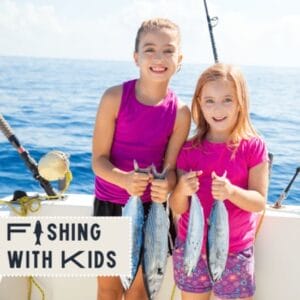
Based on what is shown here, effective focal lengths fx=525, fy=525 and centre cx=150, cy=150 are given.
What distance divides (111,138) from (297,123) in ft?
41.7

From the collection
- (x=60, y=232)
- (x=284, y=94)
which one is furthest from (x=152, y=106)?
(x=284, y=94)

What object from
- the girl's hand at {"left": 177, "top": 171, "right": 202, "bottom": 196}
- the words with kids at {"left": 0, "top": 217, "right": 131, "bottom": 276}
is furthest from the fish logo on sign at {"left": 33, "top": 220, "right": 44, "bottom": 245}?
the girl's hand at {"left": 177, "top": 171, "right": 202, "bottom": 196}

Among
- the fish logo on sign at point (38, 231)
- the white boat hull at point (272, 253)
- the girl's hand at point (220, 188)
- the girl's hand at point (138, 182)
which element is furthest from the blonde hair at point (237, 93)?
the fish logo on sign at point (38, 231)

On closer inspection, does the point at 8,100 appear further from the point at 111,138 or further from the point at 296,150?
the point at 111,138

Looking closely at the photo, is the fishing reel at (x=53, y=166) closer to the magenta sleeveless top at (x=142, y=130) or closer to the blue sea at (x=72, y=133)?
the magenta sleeveless top at (x=142, y=130)

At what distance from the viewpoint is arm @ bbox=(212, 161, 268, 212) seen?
6.04ft

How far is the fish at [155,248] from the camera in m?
1.82

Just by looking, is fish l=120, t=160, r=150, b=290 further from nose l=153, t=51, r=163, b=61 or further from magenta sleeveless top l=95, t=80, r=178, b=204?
nose l=153, t=51, r=163, b=61

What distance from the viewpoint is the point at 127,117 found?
2098mm

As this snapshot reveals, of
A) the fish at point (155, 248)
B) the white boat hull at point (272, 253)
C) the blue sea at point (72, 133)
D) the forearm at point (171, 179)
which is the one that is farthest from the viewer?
the blue sea at point (72, 133)

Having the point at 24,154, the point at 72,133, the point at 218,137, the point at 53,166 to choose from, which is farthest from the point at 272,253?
the point at 72,133

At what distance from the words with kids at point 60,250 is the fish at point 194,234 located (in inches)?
13.3

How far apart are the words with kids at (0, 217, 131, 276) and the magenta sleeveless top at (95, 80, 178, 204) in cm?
24

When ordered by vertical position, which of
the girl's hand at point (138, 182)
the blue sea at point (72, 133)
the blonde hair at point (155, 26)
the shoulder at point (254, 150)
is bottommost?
the blue sea at point (72, 133)
